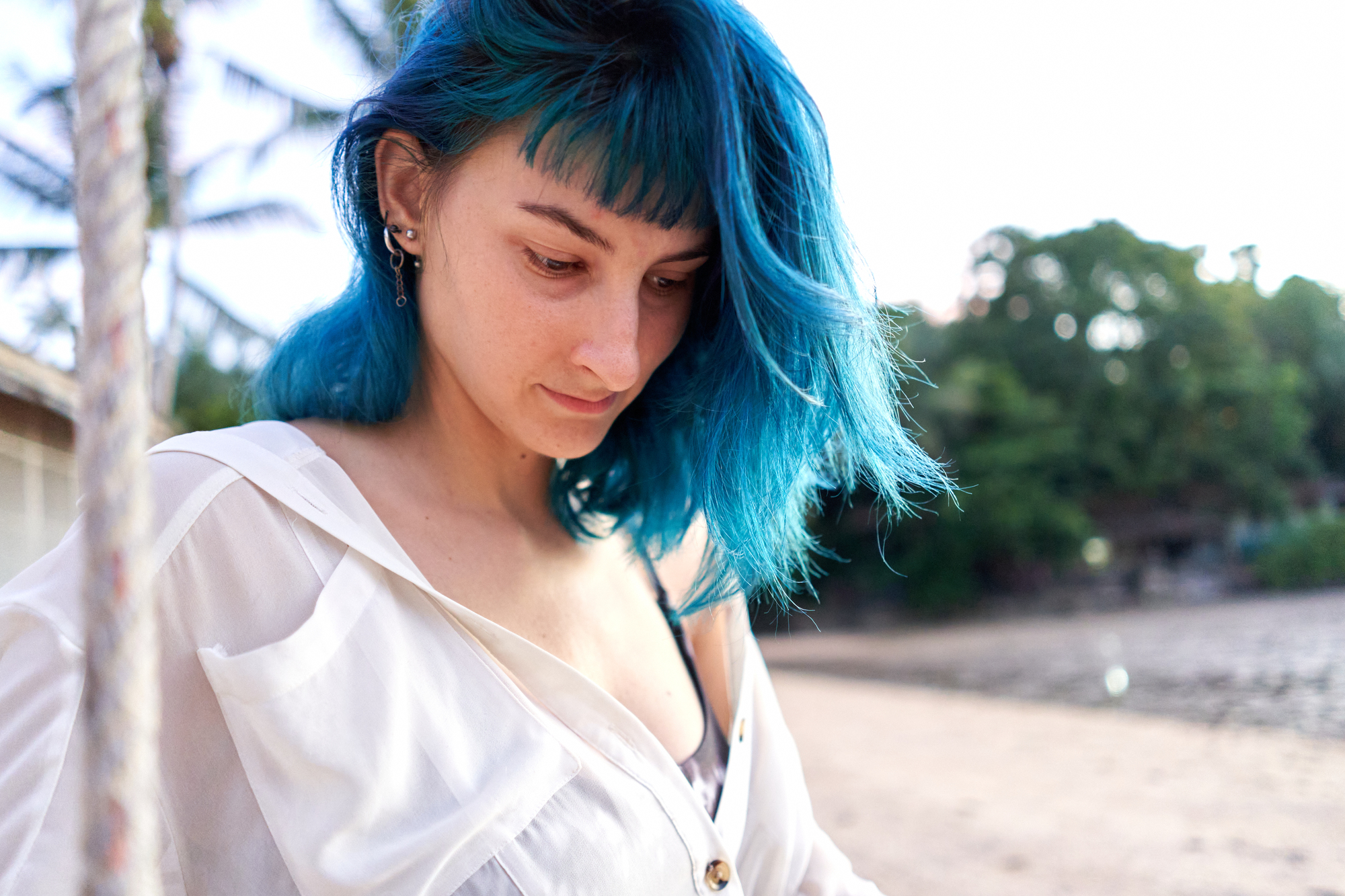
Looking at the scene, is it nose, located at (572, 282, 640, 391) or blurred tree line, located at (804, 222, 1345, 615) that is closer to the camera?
nose, located at (572, 282, 640, 391)

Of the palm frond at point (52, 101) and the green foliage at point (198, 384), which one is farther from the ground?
the palm frond at point (52, 101)

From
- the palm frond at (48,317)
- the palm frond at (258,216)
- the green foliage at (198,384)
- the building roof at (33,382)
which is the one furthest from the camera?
the green foliage at (198,384)

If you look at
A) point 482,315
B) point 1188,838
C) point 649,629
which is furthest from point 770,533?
point 1188,838

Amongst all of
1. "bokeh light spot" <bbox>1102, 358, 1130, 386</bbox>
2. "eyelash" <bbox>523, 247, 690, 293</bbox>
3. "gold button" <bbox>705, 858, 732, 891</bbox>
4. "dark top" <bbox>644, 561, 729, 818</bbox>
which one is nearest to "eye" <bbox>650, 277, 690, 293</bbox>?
"eyelash" <bbox>523, 247, 690, 293</bbox>

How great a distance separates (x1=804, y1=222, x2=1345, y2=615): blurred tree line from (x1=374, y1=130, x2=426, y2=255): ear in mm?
16591

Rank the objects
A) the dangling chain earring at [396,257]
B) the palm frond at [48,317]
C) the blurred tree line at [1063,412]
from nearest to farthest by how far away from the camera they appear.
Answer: the dangling chain earring at [396,257]
the palm frond at [48,317]
the blurred tree line at [1063,412]

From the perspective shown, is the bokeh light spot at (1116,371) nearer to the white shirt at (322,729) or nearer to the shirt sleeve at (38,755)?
the white shirt at (322,729)

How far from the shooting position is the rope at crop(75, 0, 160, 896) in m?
0.30

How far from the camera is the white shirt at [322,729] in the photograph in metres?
0.75

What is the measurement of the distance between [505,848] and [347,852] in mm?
154

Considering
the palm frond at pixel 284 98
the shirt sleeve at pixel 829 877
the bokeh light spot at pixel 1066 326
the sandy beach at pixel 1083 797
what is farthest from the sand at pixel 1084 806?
the bokeh light spot at pixel 1066 326

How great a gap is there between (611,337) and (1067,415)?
2099 centimetres

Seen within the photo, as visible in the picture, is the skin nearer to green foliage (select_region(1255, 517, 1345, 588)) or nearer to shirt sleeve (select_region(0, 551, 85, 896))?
shirt sleeve (select_region(0, 551, 85, 896))

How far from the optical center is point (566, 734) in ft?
3.18
